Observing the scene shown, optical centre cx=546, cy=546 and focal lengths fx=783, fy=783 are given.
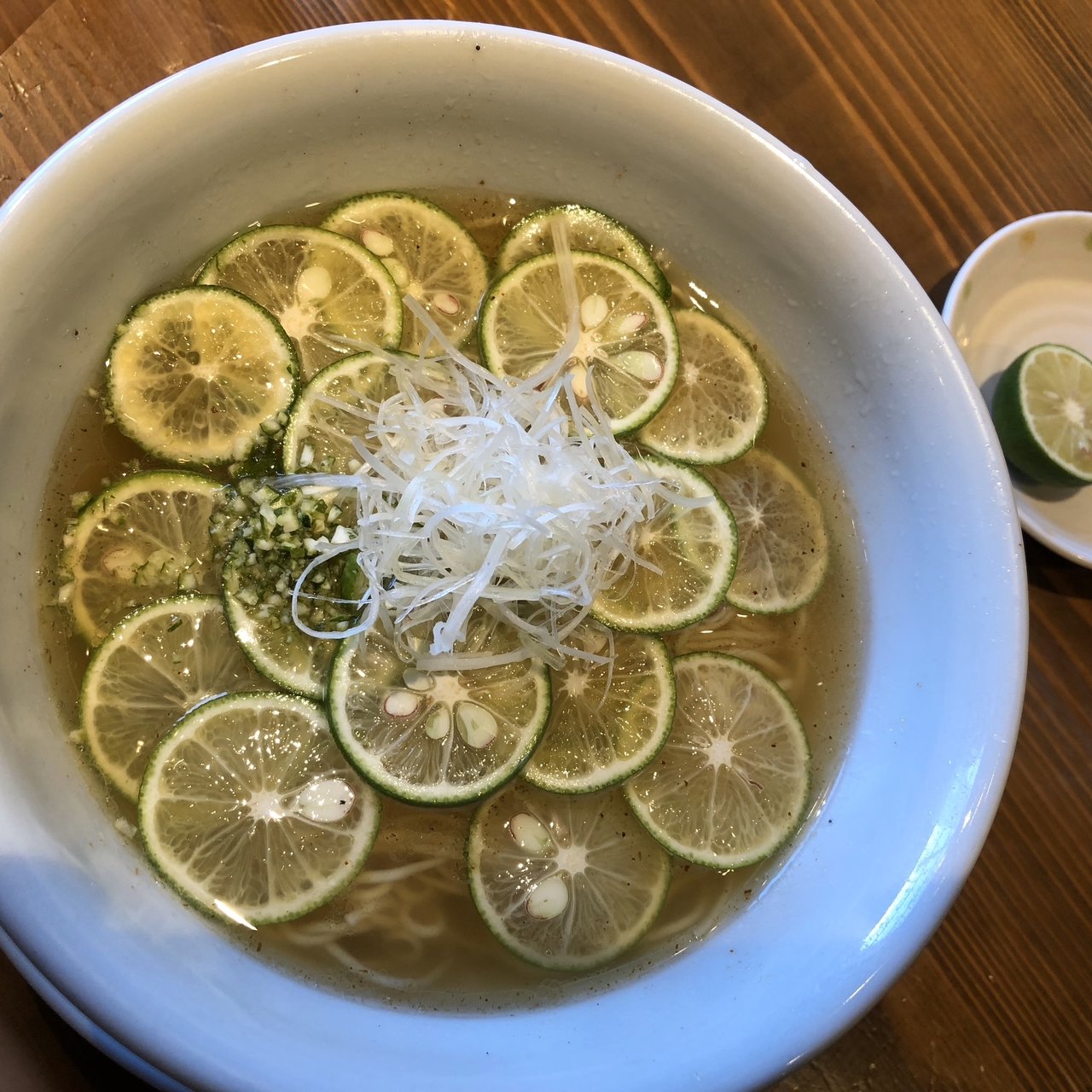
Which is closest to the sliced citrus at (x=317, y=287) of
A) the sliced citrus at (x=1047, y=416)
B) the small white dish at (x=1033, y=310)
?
the small white dish at (x=1033, y=310)

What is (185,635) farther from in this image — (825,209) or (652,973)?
(825,209)

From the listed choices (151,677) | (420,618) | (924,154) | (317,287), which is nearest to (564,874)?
(420,618)

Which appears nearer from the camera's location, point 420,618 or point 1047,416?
point 420,618

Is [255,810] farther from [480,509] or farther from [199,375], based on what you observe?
[199,375]

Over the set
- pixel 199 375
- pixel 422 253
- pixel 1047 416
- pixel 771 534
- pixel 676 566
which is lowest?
pixel 1047 416

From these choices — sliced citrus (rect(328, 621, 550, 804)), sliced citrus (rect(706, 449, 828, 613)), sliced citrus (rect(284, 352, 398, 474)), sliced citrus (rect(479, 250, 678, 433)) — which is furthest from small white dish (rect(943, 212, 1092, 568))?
sliced citrus (rect(284, 352, 398, 474))

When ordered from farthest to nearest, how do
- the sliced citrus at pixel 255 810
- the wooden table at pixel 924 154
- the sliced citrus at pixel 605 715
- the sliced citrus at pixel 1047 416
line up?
the sliced citrus at pixel 1047 416, the wooden table at pixel 924 154, the sliced citrus at pixel 605 715, the sliced citrus at pixel 255 810

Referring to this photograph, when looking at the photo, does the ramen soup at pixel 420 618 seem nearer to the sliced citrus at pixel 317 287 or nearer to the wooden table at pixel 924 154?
the sliced citrus at pixel 317 287
